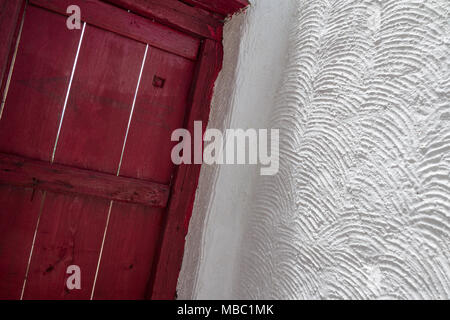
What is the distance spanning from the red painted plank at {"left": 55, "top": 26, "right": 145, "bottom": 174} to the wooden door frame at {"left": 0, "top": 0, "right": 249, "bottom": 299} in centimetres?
14

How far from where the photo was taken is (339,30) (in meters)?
0.93

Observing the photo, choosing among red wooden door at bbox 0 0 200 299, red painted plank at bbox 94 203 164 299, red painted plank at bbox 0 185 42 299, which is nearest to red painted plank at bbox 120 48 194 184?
red wooden door at bbox 0 0 200 299

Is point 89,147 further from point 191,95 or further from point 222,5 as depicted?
point 222,5

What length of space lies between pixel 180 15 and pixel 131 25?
160mm

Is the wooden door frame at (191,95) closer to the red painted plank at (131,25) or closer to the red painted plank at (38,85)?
the red painted plank at (131,25)

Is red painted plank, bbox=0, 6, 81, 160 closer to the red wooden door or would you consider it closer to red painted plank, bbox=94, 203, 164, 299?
the red wooden door

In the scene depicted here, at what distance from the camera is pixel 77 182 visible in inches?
39.5

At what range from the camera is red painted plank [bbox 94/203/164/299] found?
1079mm

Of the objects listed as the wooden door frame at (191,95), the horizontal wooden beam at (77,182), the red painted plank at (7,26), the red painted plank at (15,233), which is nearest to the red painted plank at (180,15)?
the wooden door frame at (191,95)

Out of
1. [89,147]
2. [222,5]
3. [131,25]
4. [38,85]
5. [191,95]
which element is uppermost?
[222,5]

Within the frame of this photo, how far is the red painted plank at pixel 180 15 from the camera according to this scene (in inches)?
40.9

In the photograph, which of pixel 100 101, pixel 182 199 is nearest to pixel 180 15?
pixel 100 101

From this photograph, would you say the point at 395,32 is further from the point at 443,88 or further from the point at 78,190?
the point at 78,190

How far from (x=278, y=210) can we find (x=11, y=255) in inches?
30.0
